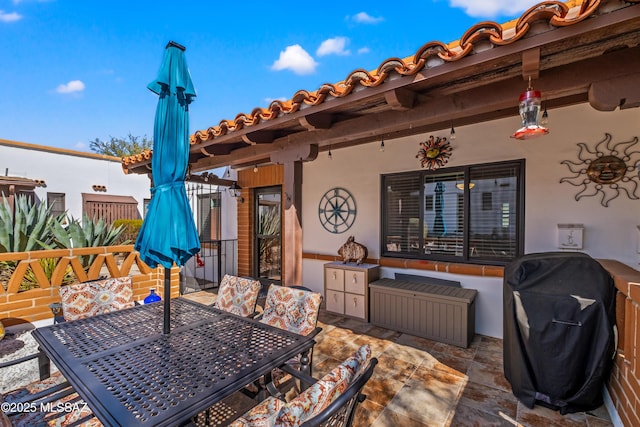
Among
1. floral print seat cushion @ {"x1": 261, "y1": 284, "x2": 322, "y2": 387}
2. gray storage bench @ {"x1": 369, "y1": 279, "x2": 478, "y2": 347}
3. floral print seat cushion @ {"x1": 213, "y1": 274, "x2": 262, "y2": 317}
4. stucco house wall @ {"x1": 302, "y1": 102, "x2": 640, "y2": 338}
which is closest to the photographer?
floral print seat cushion @ {"x1": 261, "y1": 284, "x2": 322, "y2": 387}

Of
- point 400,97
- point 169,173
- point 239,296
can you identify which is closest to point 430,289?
point 239,296

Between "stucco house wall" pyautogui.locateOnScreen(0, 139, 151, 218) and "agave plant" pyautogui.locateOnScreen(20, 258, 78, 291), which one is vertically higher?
"stucco house wall" pyautogui.locateOnScreen(0, 139, 151, 218)

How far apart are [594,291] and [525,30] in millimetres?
1927

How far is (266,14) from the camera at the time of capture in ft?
16.6

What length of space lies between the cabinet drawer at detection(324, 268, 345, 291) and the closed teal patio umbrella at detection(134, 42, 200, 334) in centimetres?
275

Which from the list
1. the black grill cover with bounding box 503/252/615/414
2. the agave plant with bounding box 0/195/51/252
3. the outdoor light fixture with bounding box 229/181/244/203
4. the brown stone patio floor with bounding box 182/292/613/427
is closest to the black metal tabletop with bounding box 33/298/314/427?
the brown stone patio floor with bounding box 182/292/613/427

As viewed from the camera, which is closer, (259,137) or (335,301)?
(259,137)

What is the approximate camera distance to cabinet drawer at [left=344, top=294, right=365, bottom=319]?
13.8ft

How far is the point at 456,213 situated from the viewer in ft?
13.0

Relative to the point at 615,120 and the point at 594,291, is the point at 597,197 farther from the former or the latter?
the point at 594,291

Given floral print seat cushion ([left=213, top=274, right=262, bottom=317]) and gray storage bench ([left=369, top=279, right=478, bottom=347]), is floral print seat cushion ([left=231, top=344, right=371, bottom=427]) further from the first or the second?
gray storage bench ([left=369, top=279, right=478, bottom=347])

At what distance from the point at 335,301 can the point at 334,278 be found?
363mm

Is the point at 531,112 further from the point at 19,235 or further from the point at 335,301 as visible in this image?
the point at 19,235

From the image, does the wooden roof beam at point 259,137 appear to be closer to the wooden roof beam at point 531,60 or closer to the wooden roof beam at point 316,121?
the wooden roof beam at point 316,121
